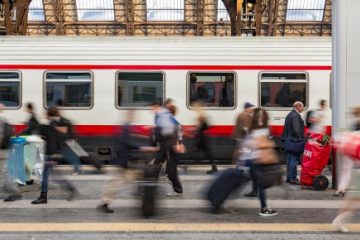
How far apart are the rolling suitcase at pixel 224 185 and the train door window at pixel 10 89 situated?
7.41 metres

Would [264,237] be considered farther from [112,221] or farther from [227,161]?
[227,161]

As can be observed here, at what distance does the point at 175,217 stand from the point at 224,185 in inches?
33.8

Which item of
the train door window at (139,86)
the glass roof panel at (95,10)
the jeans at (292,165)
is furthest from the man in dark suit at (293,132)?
the glass roof panel at (95,10)

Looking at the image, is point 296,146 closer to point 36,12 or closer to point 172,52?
point 172,52

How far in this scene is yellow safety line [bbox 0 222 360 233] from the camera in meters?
7.31

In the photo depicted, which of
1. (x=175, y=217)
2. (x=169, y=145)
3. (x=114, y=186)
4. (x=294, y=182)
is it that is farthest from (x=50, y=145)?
(x=294, y=182)

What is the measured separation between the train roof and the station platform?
431 centimetres

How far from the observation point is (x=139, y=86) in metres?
13.8

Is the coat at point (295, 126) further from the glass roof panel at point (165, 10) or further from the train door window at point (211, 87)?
the glass roof panel at point (165, 10)

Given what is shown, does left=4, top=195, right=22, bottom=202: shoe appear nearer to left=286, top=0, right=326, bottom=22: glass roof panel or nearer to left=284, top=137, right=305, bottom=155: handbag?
left=284, top=137, right=305, bottom=155: handbag

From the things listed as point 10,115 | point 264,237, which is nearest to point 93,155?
point 10,115

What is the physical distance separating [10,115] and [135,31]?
28944 mm

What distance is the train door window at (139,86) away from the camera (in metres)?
13.8

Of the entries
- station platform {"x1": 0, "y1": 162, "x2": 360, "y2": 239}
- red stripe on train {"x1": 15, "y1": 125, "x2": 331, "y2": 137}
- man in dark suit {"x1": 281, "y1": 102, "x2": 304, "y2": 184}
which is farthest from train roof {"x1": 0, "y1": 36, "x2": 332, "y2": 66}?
station platform {"x1": 0, "y1": 162, "x2": 360, "y2": 239}
